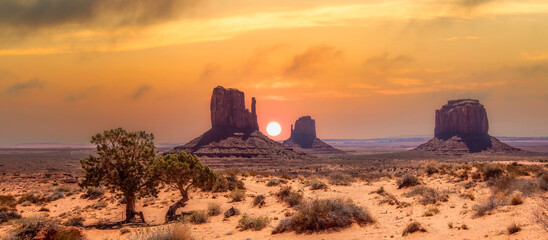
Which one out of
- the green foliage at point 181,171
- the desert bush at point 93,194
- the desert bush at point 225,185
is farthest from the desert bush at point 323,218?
the desert bush at point 93,194

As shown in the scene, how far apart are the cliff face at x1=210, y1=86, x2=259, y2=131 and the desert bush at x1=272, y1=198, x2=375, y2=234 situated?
11124 cm

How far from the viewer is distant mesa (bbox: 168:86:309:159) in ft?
361

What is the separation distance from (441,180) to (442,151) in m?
124

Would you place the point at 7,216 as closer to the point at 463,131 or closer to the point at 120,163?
the point at 120,163

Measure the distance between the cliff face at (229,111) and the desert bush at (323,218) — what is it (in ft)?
365

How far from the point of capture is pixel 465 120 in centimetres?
15962

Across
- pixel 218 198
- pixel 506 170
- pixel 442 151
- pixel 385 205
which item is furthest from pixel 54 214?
pixel 442 151

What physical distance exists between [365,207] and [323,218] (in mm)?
3873

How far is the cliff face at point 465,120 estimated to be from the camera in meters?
158

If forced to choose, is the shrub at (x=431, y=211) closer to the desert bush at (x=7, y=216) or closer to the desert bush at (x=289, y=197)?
the desert bush at (x=289, y=197)

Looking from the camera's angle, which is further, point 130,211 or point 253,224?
point 130,211

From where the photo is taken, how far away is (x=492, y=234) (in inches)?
558

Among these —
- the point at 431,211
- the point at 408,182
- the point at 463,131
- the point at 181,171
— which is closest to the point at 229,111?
the point at 463,131

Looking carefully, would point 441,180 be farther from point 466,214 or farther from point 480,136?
point 480,136
